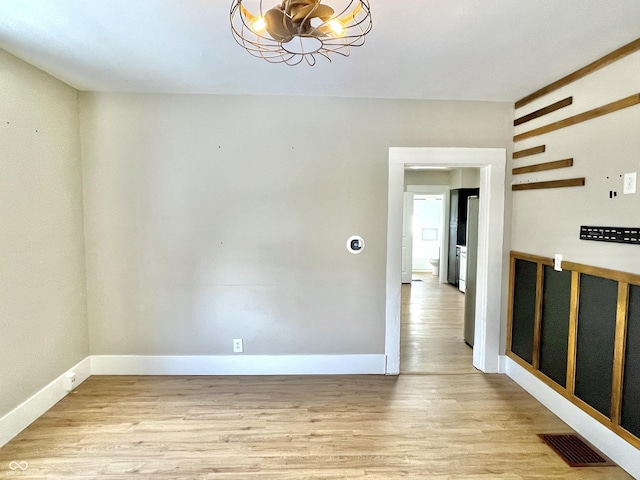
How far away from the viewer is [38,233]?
2.58 metres

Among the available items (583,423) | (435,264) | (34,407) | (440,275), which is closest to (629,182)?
(583,423)

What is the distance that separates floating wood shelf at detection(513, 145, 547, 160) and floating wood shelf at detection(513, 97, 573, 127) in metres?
0.25

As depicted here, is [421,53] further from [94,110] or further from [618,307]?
[94,110]

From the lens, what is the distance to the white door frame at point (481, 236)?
125 inches

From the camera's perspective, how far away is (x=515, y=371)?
3191 mm

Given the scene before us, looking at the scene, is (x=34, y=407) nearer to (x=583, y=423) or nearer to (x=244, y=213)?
(x=244, y=213)

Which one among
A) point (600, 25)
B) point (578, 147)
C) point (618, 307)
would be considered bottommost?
point (618, 307)

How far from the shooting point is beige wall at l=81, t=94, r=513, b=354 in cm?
312

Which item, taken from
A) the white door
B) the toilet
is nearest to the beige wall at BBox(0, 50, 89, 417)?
the white door

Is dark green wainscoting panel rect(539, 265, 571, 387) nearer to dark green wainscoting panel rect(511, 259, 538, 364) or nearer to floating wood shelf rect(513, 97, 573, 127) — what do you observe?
dark green wainscoting panel rect(511, 259, 538, 364)

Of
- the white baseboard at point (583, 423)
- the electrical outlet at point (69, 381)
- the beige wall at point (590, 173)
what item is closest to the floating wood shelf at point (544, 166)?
the beige wall at point (590, 173)

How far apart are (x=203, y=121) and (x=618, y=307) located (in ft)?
10.8

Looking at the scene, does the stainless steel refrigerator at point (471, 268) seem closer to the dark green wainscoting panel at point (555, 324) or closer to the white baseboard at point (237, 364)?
the dark green wainscoting panel at point (555, 324)

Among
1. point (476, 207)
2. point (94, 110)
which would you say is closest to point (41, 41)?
point (94, 110)
